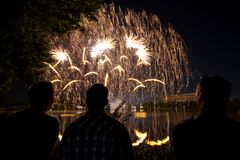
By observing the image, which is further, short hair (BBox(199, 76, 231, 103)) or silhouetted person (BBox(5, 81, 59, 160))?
silhouetted person (BBox(5, 81, 59, 160))

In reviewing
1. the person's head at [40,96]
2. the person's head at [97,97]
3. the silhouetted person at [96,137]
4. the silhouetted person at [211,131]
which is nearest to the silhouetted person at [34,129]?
the person's head at [40,96]

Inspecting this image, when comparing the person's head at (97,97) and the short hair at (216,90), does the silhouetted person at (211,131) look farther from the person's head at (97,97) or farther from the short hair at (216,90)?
the person's head at (97,97)

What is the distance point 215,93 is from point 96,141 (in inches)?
55.5

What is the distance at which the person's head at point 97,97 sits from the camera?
381cm

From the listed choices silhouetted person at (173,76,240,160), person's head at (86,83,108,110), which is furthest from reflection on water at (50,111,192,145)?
silhouetted person at (173,76,240,160)

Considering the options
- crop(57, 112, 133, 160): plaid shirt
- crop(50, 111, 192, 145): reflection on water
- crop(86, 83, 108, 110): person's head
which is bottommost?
crop(50, 111, 192, 145): reflection on water

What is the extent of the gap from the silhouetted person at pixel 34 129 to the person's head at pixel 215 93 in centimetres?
201

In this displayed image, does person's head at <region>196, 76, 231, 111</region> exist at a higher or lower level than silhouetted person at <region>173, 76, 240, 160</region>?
higher

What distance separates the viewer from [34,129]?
4.17 meters

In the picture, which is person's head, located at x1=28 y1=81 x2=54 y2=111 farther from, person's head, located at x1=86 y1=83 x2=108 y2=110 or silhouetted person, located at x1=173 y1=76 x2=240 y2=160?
silhouetted person, located at x1=173 y1=76 x2=240 y2=160

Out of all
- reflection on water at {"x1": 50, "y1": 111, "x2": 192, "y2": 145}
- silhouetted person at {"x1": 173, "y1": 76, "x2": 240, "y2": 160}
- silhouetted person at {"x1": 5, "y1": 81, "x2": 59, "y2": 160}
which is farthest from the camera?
reflection on water at {"x1": 50, "y1": 111, "x2": 192, "y2": 145}

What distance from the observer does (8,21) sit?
1352cm

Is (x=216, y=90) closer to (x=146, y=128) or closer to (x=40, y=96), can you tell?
(x=40, y=96)

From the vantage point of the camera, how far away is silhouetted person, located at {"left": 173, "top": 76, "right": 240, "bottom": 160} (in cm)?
335
